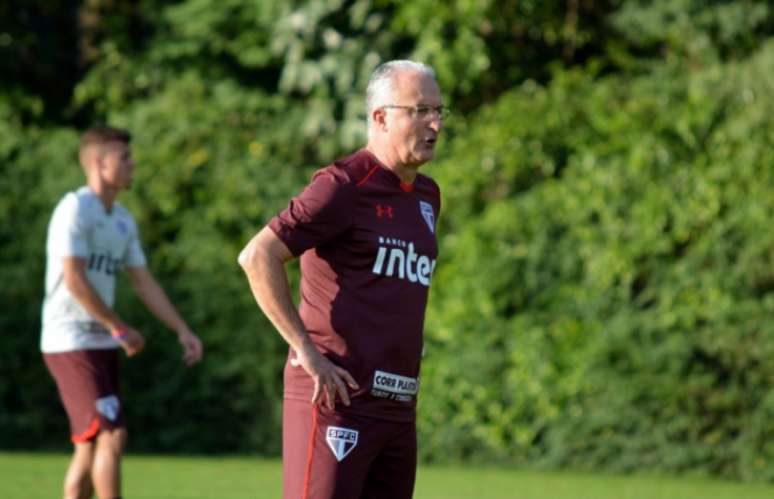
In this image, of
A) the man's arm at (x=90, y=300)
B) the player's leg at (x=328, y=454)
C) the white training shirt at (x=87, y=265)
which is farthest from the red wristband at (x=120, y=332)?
the player's leg at (x=328, y=454)

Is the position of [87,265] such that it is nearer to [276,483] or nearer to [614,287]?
[276,483]

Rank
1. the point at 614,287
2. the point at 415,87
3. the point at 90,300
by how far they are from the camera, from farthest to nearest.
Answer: the point at 614,287
the point at 90,300
the point at 415,87

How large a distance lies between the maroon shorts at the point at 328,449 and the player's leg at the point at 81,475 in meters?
3.61

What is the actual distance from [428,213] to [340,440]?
0.90 meters

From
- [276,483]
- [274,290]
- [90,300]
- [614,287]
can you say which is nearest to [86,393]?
[90,300]

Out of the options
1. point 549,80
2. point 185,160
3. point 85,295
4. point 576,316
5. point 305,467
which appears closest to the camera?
point 305,467

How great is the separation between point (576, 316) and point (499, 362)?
0.83 m

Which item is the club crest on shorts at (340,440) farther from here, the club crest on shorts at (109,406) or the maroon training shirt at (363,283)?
the club crest on shorts at (109,406)

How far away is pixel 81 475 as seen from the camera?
9.33 m

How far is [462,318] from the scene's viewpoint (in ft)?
50.8

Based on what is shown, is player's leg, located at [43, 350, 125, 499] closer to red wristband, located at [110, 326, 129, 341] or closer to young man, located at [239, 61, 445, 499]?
red wristband, located at [110, 326, 129, 341]

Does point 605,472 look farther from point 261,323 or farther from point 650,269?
point 261,323

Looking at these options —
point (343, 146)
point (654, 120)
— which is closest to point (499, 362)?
point (654, 120)

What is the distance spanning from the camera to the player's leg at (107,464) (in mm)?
9203
